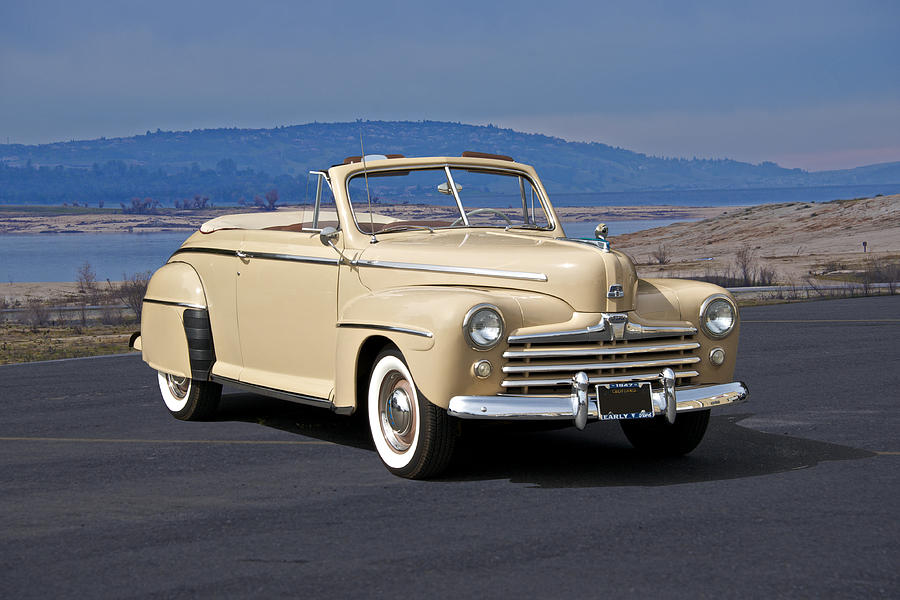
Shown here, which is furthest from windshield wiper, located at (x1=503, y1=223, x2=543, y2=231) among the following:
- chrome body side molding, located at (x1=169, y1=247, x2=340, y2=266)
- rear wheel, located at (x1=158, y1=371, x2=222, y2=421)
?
rear wheel, located at (x1=158, y1=371, x2=222, y2=421)

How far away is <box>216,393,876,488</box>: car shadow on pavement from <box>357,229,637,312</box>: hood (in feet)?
3.16

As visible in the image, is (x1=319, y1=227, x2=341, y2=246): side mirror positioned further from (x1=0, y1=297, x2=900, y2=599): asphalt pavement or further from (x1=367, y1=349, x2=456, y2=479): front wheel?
(x1=0, y1=297, x2=900, y2=599): asphalt pavement

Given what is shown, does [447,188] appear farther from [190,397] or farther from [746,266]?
[746,266]

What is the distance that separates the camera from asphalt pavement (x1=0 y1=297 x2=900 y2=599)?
4910 mm

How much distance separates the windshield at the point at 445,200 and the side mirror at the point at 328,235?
0.17 m

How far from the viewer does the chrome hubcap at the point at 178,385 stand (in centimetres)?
962

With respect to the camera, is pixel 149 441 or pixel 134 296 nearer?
pixel 149 441

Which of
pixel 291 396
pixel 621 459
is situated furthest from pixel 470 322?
pixel 291 396

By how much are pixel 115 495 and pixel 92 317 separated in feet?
74.7

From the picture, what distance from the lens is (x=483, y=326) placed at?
657cm

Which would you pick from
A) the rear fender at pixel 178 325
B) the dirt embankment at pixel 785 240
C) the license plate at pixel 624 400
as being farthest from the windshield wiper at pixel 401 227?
the dirt embankment at pixel 785 240

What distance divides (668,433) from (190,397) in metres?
4.04

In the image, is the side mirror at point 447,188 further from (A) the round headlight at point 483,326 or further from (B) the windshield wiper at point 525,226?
(A) the round headlight at point 483,326

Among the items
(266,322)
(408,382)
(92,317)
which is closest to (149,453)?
(266,322)
